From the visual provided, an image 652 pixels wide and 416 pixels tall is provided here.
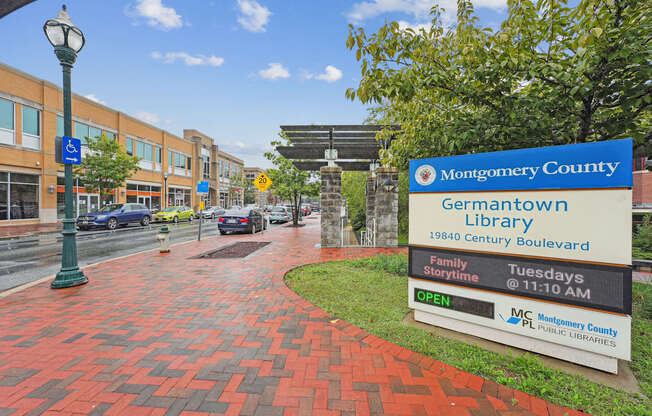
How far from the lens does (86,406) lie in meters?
2.32

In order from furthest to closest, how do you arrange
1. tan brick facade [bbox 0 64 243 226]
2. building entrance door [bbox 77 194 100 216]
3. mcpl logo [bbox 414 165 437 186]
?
building entrance door [bbox 77 194 100 216]
tan brick facade [bbox 0 64 243 226]
mcpl logo [bbox 414 165 437 186]

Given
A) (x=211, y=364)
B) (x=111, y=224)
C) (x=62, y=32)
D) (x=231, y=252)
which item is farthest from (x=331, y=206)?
(x=111, y=224)

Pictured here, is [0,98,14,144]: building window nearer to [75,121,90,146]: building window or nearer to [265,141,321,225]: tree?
[75,121,90,146]: building window

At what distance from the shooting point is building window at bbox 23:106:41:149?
63.9ft

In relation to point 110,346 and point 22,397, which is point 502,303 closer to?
point 110,346

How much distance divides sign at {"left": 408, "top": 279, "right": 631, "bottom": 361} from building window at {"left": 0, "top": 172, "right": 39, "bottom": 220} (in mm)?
26590

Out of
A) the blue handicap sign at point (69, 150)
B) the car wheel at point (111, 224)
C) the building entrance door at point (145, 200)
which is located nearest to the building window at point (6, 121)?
the car wheel at point (111, 224)

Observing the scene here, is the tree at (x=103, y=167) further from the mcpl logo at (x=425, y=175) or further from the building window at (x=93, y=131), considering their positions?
the mcpl logo at (x=425, y=175)

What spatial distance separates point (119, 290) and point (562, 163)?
683 cm

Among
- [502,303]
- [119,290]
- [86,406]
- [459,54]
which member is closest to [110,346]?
[86,406]

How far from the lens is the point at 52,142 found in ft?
69.9

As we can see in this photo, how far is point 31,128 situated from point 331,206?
76.7ft

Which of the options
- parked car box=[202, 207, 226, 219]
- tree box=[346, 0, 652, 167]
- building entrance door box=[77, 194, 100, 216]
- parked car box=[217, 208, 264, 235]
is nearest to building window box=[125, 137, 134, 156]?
building entrance door box=[77, 194, 100, 216]

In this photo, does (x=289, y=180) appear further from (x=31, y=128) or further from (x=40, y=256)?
(x=31, y=128)
